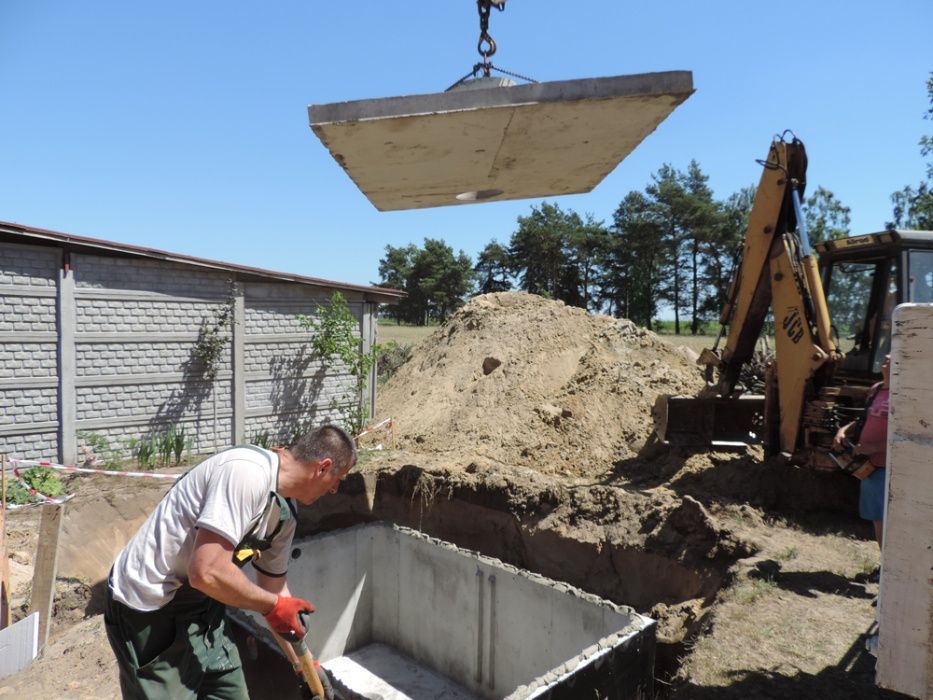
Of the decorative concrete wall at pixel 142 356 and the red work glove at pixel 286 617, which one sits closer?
the red work glove at pixel 286 617

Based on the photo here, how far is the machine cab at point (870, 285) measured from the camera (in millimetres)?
5711

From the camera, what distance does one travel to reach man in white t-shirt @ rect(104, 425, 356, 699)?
216 cm

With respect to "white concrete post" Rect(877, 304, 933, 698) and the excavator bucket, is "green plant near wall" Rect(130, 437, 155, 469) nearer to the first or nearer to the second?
the excavator bucket

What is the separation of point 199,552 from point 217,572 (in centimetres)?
10

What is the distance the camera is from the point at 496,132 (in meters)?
3.37

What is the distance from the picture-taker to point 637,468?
26.2 ft

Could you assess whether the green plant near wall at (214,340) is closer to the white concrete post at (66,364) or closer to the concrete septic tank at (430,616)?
the white concrete post at (66,364)

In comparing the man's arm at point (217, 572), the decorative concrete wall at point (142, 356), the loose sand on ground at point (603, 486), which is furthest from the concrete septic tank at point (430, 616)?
the decorative concrete wall at point (142, 356)

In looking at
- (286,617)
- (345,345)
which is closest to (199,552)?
(286,617)

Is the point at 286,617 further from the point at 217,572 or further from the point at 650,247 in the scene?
the point at 650,247

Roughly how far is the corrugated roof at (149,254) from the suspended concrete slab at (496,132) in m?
4.67

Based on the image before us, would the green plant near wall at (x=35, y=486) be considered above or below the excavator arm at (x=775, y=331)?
below

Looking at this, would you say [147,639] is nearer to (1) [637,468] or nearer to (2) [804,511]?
(2) [804,511]

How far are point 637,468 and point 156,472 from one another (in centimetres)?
630
